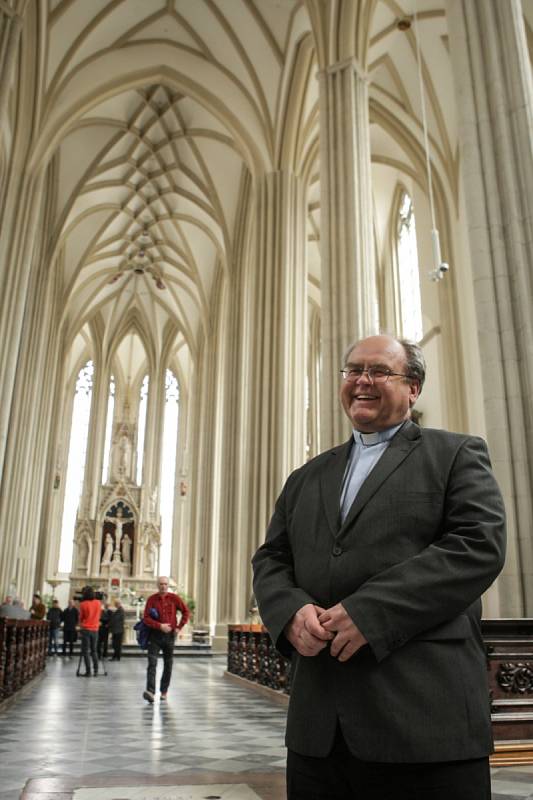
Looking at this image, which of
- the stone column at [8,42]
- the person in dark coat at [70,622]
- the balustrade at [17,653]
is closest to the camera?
the balustrade at [17,653]

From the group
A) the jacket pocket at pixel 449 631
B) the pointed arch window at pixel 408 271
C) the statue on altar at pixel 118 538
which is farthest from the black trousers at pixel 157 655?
the statue on altar at pixel 118 538

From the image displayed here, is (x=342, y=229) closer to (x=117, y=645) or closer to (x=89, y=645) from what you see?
(x=89, y=645)

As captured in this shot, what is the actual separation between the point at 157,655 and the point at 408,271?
13.3 metres

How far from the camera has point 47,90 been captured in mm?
15750

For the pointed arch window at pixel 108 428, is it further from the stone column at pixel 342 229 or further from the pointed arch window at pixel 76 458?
Result: the stone column at pixel 342 229

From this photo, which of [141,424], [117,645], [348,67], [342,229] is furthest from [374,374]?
[141,424]

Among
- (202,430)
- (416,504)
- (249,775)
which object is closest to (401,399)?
(416,504)

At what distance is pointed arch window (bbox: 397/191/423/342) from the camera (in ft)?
58.3

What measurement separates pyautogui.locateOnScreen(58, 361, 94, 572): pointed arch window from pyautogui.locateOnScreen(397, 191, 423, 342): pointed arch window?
17876 millimetres

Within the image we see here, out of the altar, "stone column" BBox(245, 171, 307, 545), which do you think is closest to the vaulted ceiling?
"stone column" BBox(245, 171, 307, 545)

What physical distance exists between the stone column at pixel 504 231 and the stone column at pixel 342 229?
3368 mm

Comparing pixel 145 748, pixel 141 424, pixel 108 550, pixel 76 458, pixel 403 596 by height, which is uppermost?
pixel 141 424

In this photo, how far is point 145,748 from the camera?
466 centimetres

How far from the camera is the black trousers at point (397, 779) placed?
129cm
